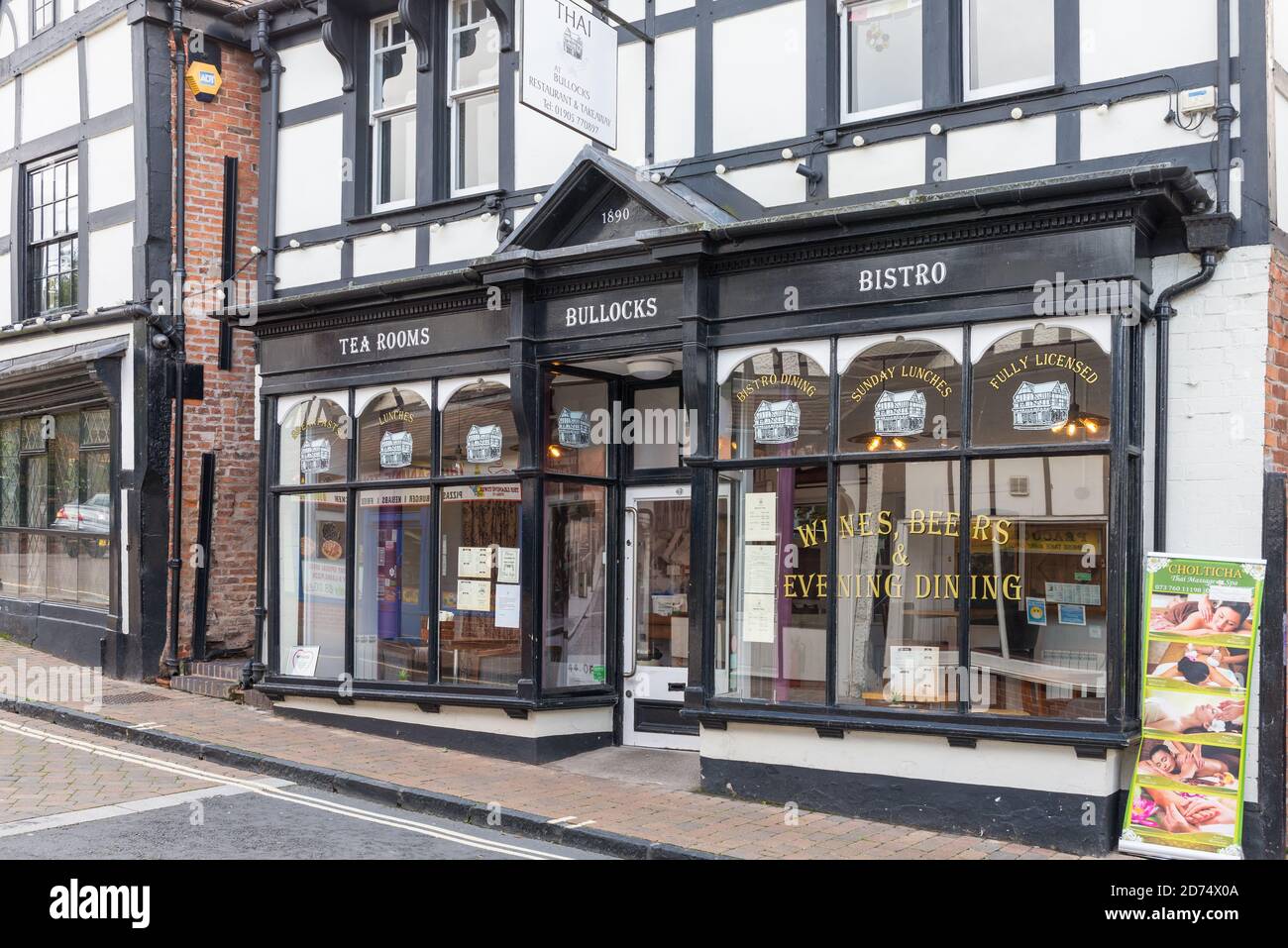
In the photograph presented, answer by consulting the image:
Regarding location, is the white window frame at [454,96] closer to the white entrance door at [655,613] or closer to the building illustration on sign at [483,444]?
the building illustration on sign at [483,444]

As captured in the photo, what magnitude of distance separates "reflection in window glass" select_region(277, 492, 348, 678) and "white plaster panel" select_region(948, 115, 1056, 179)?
6405mm

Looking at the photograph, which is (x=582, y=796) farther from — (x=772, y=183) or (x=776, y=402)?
(x=772, y=183)

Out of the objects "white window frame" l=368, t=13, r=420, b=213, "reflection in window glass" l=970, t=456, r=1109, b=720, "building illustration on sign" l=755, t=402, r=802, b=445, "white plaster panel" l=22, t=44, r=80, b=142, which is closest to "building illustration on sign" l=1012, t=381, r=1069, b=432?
"reflection in window glass" l=970, t=456, r=1109, b=720

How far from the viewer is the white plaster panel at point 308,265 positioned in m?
12.1

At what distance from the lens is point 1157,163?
7.31m

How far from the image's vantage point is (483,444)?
34.4ft

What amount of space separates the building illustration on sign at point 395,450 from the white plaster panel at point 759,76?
3.90 metres

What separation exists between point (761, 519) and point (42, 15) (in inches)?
472

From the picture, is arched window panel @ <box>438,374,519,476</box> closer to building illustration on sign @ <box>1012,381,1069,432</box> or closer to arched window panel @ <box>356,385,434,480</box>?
arched window panel @ <box>356,385,434,480</box>

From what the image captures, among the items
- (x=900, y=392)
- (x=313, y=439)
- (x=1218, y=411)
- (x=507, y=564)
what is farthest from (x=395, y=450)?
(x=1218, y=411)

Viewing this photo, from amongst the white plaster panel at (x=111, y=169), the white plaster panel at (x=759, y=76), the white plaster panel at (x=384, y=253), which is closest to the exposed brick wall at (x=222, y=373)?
the white plaster panel at (x=111, y=169)

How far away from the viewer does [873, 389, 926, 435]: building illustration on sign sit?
26.8ft
